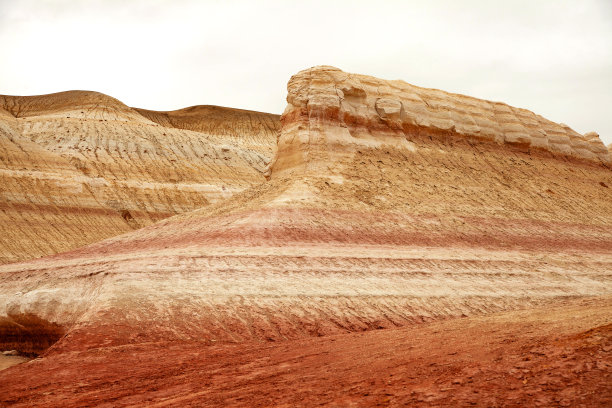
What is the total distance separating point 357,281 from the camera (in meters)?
21.2

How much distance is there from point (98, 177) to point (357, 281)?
4069 cm

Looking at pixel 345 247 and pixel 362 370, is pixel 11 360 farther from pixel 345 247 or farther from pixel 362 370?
pixel 362 370

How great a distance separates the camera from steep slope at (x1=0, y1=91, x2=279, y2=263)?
4734cm

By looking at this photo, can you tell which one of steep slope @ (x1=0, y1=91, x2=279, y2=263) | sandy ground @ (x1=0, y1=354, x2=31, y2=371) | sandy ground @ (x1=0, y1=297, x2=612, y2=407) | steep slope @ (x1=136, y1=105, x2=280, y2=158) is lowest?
sandy ground @ (x1=0, y1=354, x2=31, y2=371)

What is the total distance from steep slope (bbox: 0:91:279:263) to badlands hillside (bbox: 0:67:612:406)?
22.3m

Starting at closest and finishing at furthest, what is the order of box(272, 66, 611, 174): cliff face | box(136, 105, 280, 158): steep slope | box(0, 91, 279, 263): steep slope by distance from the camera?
box(272, 66, 611, 174): cliff face, box(0, 91, 279, 263): steep slope, box(136, 105, 280, 158): steep slope

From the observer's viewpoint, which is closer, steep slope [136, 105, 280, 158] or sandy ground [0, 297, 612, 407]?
sandy ground [0, 297, 612, 407]

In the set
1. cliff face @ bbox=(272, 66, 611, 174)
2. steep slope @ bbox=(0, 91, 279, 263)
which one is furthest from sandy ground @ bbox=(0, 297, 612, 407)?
steep slope @ bbox=(0, 91, 279, 263)

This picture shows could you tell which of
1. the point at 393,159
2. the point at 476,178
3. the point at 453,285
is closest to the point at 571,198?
the point at 476,178

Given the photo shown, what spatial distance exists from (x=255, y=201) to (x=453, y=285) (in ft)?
31.4

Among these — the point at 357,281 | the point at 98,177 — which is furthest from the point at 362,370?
the point at 98,177

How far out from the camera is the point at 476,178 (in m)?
34.2

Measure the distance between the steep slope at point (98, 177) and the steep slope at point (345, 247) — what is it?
22273 millimetres

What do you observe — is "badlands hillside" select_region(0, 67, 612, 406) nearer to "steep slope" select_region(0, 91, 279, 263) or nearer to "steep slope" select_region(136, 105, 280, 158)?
"steep slope" select_region(0, 91, 279, 263)
